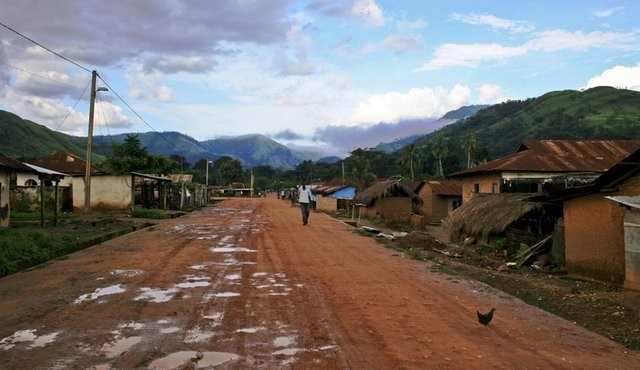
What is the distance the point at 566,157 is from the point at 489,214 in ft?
36.6

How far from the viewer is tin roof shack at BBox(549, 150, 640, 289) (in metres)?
9.73

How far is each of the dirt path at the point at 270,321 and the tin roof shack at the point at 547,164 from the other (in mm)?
16010

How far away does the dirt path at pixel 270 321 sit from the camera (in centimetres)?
517

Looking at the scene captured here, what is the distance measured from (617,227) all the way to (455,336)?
21.1 feet

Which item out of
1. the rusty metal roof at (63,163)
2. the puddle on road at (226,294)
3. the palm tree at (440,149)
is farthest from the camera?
the palm tree at (440,149)

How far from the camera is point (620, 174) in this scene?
10.9 m

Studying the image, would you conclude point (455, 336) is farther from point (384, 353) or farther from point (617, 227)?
point (617, 227)

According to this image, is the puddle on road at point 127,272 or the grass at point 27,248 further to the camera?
the grass at point 27,248

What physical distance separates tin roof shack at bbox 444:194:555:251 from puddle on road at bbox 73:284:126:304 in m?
12.1

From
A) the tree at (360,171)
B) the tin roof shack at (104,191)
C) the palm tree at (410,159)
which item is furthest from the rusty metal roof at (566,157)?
the palm tree at (410,159)

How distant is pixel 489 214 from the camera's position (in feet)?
62.6

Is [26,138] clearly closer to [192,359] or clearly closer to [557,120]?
[557,120]

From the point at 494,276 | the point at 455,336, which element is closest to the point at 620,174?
the point at 494,276

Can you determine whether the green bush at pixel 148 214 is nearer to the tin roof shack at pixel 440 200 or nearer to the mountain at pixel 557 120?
the tin roof shack at pixel 440 200
